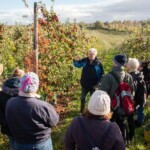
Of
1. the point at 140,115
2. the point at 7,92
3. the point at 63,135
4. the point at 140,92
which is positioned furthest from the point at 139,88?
the point at 7,92

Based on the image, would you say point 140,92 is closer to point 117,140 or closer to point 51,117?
point 51,117

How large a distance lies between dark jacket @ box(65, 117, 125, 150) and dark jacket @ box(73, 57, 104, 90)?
14.3ft

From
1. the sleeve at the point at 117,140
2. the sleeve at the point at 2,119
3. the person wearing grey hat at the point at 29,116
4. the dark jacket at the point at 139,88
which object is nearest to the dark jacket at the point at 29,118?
the person wearing grey hat at the point at 29,116

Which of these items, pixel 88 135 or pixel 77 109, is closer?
pixel 88 135

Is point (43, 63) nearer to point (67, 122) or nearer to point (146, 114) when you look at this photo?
point (67, 122)

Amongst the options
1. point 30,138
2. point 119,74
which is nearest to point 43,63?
point 119,74

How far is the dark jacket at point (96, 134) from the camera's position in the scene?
11.1ft

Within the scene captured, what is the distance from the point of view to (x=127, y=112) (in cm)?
570

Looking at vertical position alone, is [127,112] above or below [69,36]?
below

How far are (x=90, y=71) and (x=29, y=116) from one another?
156 inches

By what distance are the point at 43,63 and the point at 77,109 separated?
1.81 meters

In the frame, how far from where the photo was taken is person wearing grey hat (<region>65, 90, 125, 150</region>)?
11.1 feet

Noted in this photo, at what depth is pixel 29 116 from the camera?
404 centimetres

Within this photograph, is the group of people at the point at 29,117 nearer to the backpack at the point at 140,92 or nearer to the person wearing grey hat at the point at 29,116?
the person wearing grey hat at the point at 29,116
